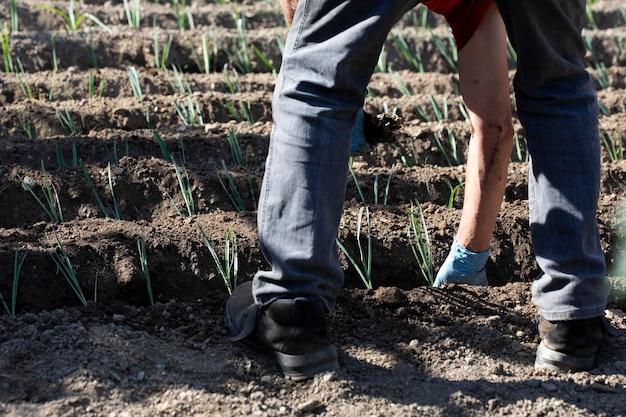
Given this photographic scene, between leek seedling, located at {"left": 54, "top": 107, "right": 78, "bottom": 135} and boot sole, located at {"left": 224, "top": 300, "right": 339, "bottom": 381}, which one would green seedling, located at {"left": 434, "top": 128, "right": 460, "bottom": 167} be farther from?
boot sole, located at {"left": 224, "top": 300, "right": 339, "bottom": 381}

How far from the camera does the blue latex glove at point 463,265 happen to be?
2771 mm

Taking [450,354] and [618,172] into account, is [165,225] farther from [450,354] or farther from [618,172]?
[618,172]

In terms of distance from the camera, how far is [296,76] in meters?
2.05

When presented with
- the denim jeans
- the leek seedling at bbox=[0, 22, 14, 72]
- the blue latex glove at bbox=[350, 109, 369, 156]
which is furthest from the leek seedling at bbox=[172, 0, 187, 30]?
the denim jeans

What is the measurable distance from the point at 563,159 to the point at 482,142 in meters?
0.43

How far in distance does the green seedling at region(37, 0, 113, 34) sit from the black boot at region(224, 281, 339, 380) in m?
2.98

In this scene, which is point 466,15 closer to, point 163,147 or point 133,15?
point 163,147

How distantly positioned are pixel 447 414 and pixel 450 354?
33cm

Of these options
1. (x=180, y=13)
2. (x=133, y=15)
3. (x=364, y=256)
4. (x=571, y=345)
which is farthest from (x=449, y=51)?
(x=571, y=345)

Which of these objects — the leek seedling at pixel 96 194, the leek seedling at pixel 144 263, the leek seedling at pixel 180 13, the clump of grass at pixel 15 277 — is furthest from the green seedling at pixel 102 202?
the leek seedling at pixel 180 13

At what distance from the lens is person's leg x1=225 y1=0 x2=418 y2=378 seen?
2000 mm

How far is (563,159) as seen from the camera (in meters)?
2.23

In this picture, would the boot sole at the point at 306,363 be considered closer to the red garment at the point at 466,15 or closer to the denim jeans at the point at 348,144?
the denim jeans at the point at 348,144

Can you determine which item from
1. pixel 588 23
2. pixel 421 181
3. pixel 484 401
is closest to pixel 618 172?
pixel 421 181
